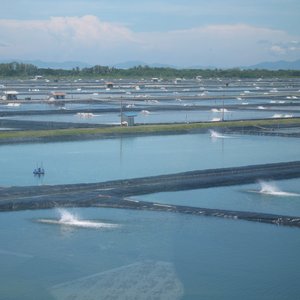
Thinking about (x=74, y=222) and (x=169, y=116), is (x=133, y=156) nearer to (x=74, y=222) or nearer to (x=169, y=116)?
(x=74, y=222)

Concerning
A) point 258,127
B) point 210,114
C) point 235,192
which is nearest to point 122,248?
point 235,192

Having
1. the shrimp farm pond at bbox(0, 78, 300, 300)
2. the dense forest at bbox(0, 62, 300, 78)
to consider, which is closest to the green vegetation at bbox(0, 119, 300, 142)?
the shrimp farm pond at bbox(0, 78, 300, 300)

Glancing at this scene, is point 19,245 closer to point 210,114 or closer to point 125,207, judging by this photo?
point 125,207

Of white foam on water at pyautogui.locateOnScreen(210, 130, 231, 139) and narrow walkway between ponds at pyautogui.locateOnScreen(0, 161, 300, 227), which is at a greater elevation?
narrow walkway between ponds at pyautogui.locateOnScreen(0, 161, 300, 227)

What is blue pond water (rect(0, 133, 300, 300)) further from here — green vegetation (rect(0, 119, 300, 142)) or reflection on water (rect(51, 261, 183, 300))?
green vegetation (rect(0, 119, 300, 142))

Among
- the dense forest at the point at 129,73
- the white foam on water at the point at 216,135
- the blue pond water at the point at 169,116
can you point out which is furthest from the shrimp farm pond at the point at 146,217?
the dense forest at the point at 129,73
